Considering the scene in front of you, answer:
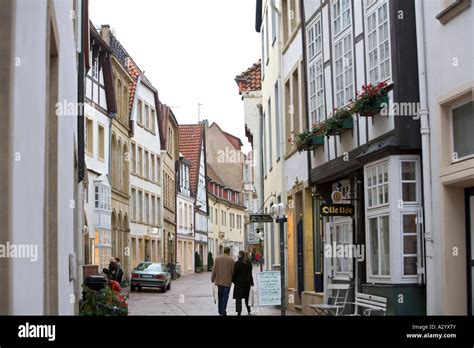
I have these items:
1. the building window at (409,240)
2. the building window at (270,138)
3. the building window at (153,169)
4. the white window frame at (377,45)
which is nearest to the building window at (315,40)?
the white window frame at (377,45)

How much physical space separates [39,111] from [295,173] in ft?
31.7

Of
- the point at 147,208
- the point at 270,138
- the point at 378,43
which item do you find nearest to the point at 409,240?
the point at 378,43

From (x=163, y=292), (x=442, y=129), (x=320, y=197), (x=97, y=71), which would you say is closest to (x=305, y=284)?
(x=320, y=197)

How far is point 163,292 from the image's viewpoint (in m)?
9.58

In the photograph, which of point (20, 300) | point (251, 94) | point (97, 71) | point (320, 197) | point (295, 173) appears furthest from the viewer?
point (251, 94)

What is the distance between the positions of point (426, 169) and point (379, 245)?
1556mm

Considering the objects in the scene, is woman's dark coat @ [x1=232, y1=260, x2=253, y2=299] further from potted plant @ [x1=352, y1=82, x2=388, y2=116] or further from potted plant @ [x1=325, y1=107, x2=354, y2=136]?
potted plant @ [x1=352, y1=82, x2=388, y2=116]

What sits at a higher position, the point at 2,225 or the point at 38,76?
the point at 38,76

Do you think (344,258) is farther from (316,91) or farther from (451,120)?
(451,120)

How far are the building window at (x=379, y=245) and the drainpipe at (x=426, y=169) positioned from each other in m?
1.00

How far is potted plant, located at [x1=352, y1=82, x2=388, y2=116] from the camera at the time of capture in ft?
23.1

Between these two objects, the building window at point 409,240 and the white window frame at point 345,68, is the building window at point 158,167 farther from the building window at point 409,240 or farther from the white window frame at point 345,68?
the building window at point 409,240

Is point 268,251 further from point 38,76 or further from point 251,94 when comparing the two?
point 38,76

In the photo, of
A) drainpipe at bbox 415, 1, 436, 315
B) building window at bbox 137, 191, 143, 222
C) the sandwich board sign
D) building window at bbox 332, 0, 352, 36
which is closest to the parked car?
building window at bbox 137, 191, 143, 222
